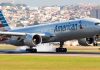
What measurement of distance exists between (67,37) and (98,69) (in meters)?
31.0

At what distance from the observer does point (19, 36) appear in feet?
261

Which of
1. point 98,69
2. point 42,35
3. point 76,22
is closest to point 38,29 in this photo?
point 42,35

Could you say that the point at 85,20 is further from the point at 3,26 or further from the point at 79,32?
the point at 3,26

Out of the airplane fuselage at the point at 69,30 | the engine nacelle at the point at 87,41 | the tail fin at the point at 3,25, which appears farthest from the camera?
the tail fin at the point at 3,25

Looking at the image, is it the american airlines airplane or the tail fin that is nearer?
the american airlines airplane

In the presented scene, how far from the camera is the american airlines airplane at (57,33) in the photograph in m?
76.1

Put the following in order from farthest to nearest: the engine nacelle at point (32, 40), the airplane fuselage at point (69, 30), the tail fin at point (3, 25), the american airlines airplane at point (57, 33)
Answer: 1. the tail fin at point (3, 25)
2. the engine nacelle at point (32, 40)
3. the american airlines airplane at point (57, 33)
4. the airplane fuselage at point (69, 30)

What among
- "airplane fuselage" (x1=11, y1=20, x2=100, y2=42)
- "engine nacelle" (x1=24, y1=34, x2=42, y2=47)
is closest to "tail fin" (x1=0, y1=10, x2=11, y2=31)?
"airplane fuselage" (x1=11, y1=20, x2=100, y2=42)

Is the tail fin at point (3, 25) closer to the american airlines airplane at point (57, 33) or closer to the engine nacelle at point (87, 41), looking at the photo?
the american airlines airplane at point (57, 33)

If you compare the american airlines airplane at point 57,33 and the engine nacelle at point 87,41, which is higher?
the american airlines airplane at point 57,33

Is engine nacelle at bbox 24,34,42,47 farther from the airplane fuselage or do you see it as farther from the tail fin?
the tail fin

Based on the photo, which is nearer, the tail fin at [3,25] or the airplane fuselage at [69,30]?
the airplane fuselage at [69,30]

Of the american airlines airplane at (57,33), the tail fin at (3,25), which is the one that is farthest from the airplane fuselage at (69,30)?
the tail fin at (3,25)

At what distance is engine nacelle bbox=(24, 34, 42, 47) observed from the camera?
7738 centimetres
